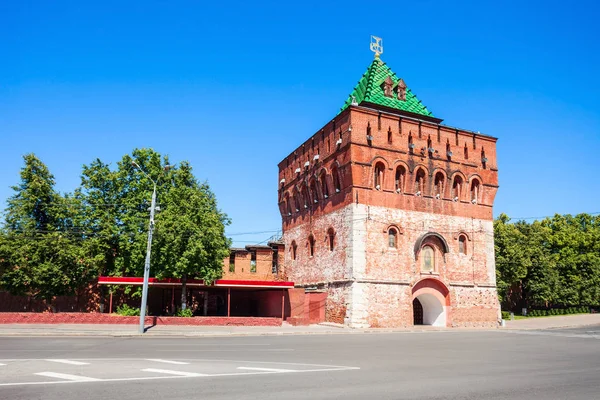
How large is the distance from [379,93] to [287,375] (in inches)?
1272

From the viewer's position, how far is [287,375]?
967 cm

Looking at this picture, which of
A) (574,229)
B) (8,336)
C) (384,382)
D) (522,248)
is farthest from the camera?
(574,229)

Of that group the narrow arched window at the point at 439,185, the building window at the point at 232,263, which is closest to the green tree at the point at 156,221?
the building window at the point at 232,263

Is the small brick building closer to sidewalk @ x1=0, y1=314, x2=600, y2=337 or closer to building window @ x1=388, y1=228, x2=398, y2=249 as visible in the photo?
building window @ x1=388, y1=228, x2=398, y2=249

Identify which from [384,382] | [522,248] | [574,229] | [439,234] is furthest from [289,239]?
[574,229]

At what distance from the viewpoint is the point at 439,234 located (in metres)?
34.9

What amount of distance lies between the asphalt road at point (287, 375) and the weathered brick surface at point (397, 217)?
17170 millimetres

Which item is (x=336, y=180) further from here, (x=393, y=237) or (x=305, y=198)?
(x=393, y=237)

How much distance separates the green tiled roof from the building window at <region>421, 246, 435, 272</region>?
1146 centimetres

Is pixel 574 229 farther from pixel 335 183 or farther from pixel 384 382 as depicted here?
pixel 384 382

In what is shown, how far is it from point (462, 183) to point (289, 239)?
15.6m

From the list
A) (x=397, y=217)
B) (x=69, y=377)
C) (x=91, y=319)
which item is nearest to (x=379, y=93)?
(x=397, y=217)

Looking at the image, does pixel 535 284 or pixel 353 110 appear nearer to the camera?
pixel 353 110

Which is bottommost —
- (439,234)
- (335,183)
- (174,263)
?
(174,263)
